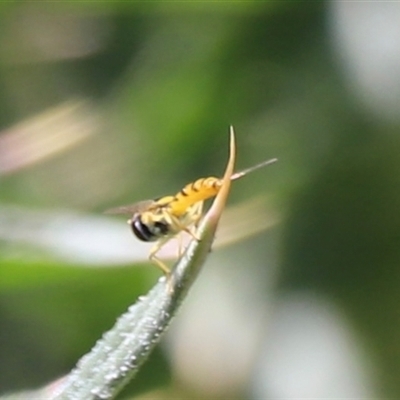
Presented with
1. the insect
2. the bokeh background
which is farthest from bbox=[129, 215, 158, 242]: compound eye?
the bokeh background

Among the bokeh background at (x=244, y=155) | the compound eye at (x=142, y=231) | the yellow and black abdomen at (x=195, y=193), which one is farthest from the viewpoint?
the bokeh background at (x=244, y=155)

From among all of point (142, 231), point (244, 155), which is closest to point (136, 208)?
point (142, 231)

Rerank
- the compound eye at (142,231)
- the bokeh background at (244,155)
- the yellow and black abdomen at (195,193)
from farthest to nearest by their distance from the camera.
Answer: the bokeh background at (244,155), the compound eye at (142,231), the yellow and black abdomen at (195,193)

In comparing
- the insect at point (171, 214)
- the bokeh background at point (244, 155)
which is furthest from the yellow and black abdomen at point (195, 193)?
the bokeh background at point (244, 155)

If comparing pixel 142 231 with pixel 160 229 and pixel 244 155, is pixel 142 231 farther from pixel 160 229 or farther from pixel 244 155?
pixel 244 155

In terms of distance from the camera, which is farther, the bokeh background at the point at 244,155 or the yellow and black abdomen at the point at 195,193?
the bokeh background at the point at 244,155

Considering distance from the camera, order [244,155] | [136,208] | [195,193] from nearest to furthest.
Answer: [195,193] < [136,208] < [244,155]

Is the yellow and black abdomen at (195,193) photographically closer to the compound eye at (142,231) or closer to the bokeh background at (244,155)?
the compound eye at (142,231)

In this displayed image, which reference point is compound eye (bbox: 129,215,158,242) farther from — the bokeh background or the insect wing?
the bokeh background
